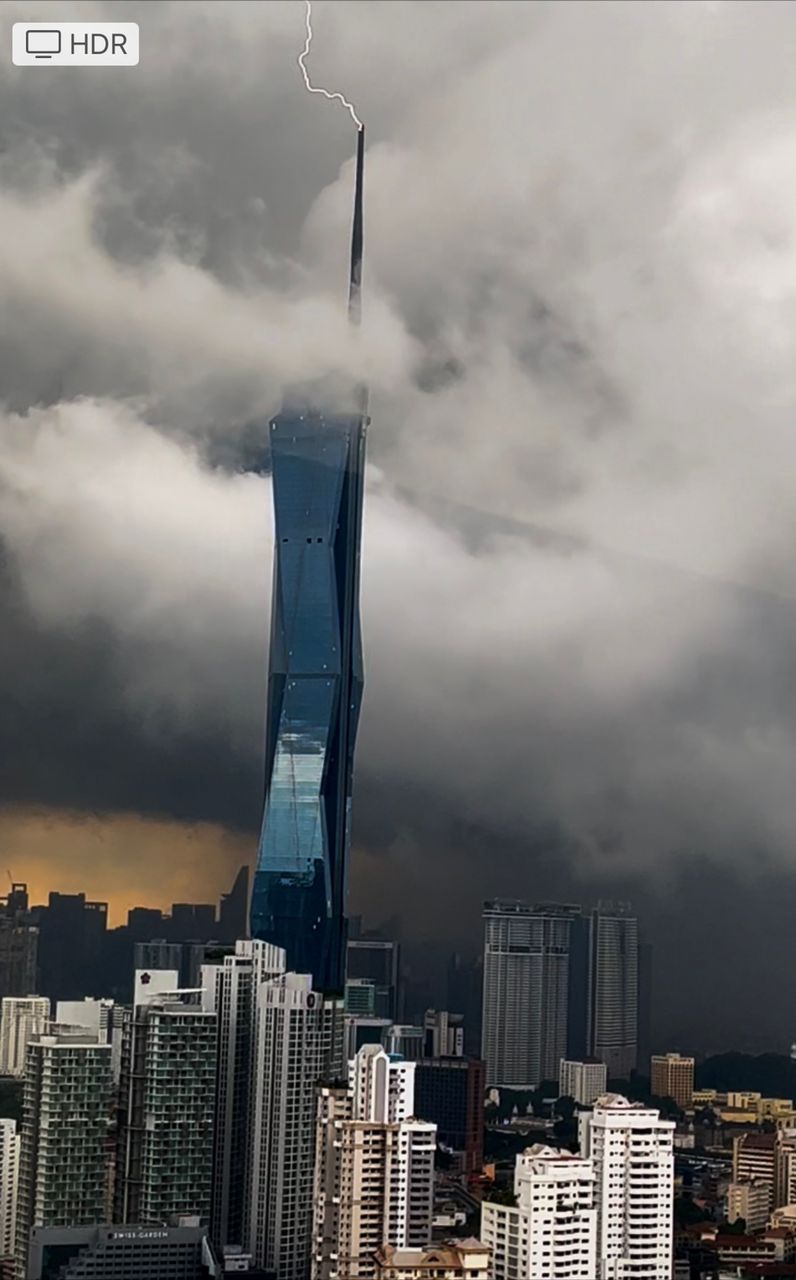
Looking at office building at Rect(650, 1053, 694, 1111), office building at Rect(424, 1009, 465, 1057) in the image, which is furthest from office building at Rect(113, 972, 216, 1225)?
office building at Rect(650, 1053, 694, 1111)

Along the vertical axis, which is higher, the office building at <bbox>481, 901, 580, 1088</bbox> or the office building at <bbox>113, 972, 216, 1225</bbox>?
the office building at <bbox>481, 901, 580, 1088</bbox>

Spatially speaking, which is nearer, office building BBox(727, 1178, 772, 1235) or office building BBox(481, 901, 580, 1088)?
office building BBox(727, 1178, 772, 1235)

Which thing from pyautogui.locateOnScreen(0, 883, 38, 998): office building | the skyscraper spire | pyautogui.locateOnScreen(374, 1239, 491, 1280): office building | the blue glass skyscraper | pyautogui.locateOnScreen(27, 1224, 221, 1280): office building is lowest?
pyautogui.locateOnScreen(27, 1224, 221, 1280): office building

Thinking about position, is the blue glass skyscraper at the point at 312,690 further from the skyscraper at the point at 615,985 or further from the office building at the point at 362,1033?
the skyscraper at the point at 615,985

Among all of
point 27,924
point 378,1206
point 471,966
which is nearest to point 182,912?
point 27,924

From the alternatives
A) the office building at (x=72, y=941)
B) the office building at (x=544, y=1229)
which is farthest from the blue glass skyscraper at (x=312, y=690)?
the office building at (x=544, y=1229)

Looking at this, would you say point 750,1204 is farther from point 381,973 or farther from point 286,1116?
point 381,973

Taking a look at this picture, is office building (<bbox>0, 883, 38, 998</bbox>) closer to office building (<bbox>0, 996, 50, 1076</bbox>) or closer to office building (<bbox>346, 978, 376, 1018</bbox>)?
office building (<bbox>0, 996, 50, 1076</bbox>)
